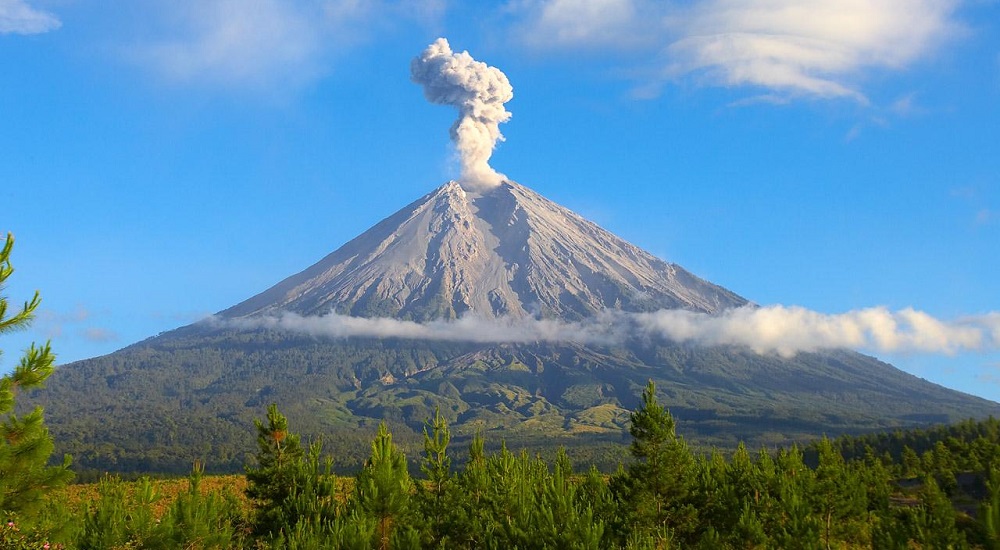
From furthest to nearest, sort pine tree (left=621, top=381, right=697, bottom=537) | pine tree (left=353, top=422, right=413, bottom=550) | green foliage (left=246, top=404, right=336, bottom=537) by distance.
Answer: pine tree (left=621, top=381, right=697, bottom=537) < green foliage (left=246, top=404, right=336, bottom=537) < pine tree (left=353, top=422, right=413, bottom=550)

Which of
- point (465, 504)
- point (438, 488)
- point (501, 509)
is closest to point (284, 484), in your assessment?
point (438, 488)

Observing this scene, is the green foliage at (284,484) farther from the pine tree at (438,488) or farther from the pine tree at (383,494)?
the pine tree at (438,488)

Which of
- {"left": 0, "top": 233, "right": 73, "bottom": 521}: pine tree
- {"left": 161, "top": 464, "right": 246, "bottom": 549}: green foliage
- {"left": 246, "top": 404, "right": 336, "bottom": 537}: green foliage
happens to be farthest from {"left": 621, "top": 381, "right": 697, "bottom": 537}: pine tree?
{"left": 0, "top": 233, "right": 73, "bottom": 521}: pine tree

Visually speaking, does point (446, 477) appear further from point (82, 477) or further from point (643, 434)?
point (82, 477)

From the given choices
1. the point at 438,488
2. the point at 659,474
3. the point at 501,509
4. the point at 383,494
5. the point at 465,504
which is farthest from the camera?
the point at 659,474

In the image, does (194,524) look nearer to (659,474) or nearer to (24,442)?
(24,442)

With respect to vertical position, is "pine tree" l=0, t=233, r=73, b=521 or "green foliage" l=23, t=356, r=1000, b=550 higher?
"pine tree" l=0, t=233, r=73, b=521

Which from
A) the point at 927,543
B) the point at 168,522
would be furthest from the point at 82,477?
the point at 927,543

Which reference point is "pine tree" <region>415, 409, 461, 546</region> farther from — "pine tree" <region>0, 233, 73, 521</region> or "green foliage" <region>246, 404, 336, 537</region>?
"pine tree" <region>0, 233, 73, 521</region>
